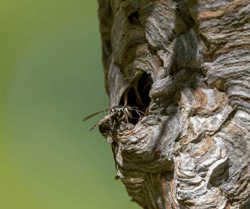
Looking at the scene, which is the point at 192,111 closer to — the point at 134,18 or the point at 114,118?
the point at 114,118

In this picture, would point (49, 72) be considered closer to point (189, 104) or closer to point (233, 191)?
point (189, 104)

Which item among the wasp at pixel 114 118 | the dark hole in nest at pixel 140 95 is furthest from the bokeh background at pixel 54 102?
the wasp at pixel 114 118

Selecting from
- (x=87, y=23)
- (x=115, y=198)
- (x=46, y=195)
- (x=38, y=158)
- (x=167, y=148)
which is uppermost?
(x=87, y=23)

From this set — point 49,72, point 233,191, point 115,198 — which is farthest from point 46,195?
point 233,191

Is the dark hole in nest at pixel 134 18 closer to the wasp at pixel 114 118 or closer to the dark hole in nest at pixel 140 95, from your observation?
the dark hole in nest at pixel 140 95

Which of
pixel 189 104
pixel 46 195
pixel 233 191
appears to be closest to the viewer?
pixel 233 191

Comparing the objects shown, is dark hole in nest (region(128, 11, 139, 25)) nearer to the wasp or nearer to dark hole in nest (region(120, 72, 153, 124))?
dark hole in nest (region(120, 72, 153, 124))
